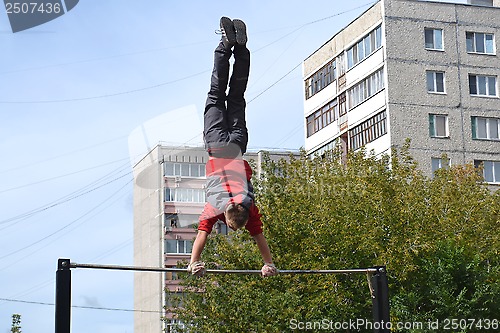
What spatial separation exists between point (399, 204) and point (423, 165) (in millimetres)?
11301

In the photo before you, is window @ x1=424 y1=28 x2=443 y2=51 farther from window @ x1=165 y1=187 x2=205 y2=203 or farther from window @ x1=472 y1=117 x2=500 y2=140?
window @ x1=165 y1=187 x2=205 y2=203

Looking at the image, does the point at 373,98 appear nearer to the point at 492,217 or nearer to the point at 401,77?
the point at 401,77

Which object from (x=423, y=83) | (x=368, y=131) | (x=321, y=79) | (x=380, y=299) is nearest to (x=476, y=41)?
(x=423, y=83)

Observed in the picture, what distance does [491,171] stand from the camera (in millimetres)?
42094

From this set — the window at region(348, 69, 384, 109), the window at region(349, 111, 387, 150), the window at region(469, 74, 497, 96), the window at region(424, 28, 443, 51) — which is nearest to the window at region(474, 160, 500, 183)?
the window at region(469, 74, 497, 96)

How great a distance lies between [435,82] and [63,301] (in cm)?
3273

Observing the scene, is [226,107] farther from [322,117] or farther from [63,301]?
[322,117]

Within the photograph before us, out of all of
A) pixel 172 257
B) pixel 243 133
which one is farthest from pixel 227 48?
pixel 172 257

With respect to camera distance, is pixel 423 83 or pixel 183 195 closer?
pixel 423 83

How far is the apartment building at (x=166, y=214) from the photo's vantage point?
6381 cm

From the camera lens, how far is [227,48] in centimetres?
1077

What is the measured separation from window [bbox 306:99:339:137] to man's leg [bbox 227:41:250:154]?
32.6 metres

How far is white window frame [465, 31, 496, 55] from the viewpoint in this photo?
42.5 m

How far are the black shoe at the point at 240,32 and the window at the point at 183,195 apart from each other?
5403cm
